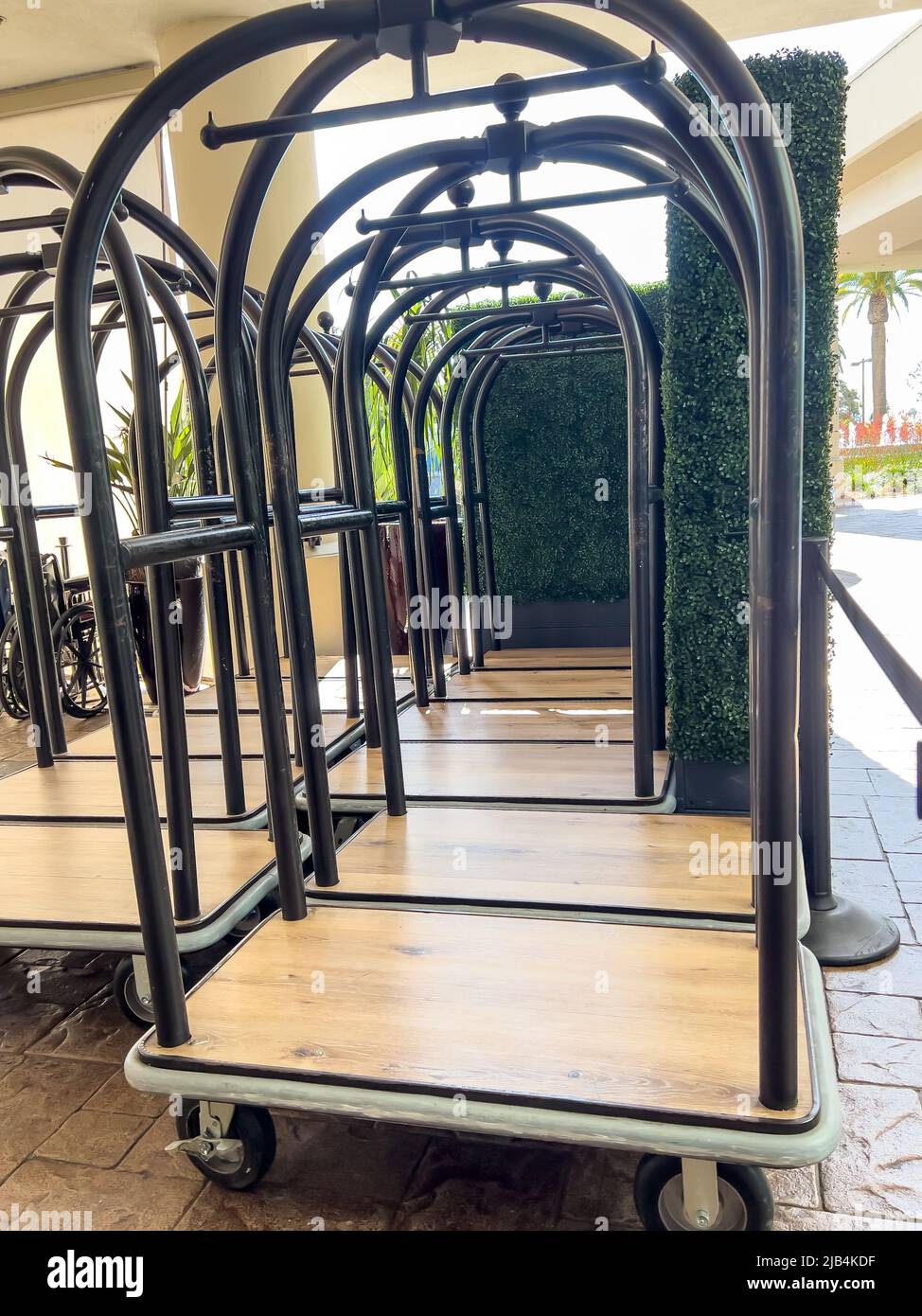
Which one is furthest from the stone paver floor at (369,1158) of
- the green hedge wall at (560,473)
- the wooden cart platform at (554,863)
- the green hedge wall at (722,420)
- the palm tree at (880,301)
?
the palm tree at (880,301)

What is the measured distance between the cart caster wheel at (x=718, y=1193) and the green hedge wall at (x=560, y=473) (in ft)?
10.3

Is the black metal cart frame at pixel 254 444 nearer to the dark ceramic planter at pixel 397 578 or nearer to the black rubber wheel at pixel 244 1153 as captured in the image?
the black rubber wheel at pixel 244 1153

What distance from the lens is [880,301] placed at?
836 inches

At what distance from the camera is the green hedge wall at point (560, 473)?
167 inches

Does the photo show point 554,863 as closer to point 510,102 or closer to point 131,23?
point 510,102

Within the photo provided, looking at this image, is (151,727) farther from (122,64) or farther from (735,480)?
(122,64)

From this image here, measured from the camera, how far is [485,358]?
13.3 ft

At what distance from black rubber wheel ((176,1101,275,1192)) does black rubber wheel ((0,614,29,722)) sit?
3.72 m

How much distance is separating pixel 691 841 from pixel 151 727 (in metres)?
2.22

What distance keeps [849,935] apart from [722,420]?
47.8 inches

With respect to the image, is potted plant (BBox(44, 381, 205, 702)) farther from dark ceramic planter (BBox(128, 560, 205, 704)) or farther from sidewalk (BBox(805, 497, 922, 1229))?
sidewalk (BBox(805, 497, 922, 1229))

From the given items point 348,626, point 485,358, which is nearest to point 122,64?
point 485,358

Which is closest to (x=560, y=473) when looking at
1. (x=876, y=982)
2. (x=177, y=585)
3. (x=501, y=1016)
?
(x=177, y=585)

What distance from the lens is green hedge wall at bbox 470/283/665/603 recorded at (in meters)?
4.23
